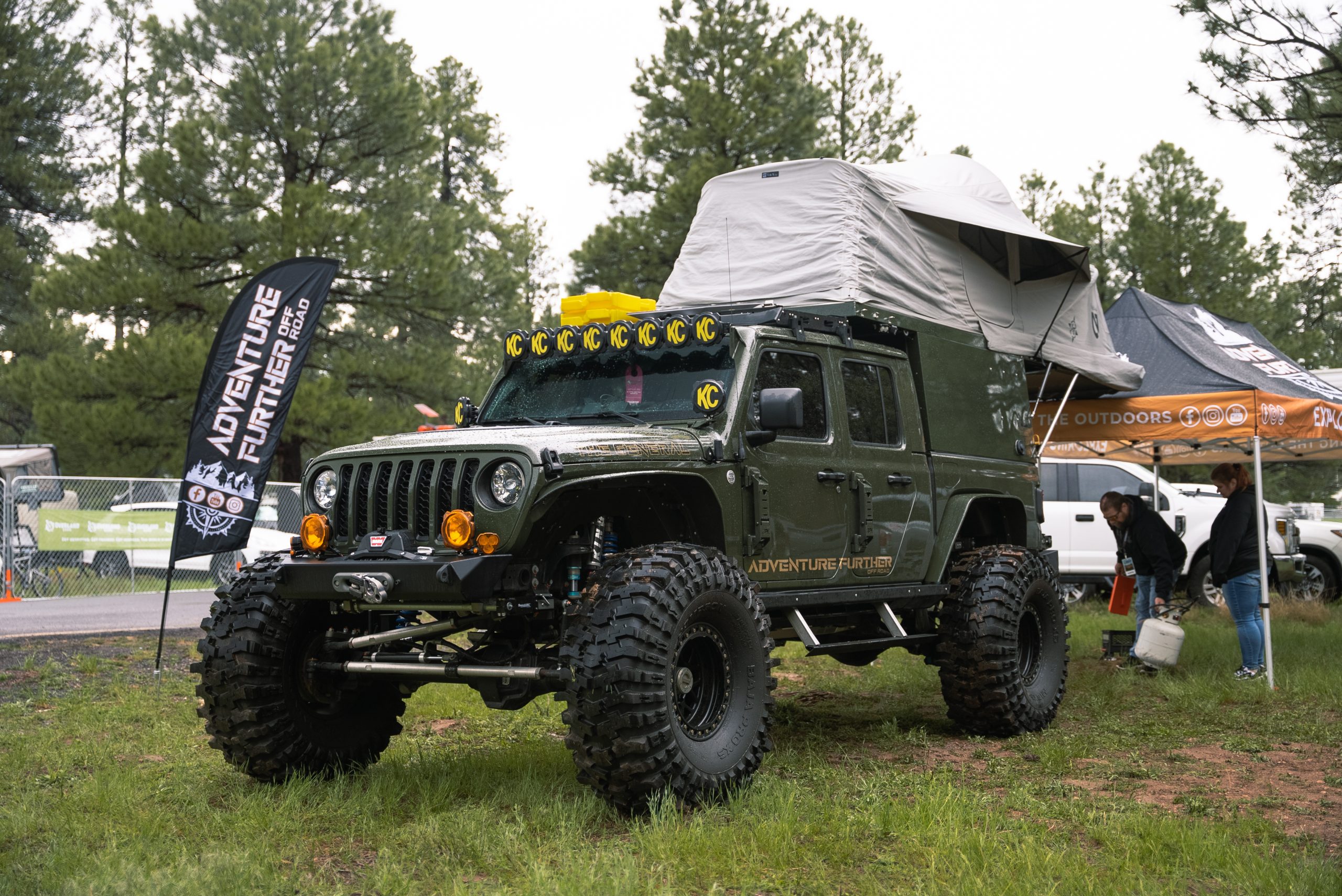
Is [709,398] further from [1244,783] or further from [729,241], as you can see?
[1244,783]

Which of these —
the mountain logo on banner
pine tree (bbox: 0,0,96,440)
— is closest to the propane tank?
the mountain logo on banner

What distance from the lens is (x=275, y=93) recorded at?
24.4 meters

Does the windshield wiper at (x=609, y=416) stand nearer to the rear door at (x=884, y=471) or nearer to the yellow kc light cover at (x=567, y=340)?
the yellow kc light cover at (x=567, y=340)

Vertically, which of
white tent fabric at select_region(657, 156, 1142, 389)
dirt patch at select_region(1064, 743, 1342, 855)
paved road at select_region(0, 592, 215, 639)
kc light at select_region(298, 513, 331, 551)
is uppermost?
white tent fabric at select_region(657, 156, 1142, 389)

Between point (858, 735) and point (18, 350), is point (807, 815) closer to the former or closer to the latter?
point (858, 735)

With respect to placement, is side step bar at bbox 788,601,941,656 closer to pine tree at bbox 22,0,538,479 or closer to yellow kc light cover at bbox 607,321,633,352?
yellow kc light cover at bbox 607,321,633,352

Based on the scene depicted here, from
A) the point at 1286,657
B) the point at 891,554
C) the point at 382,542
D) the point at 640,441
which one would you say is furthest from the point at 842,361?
the point at 1286,657

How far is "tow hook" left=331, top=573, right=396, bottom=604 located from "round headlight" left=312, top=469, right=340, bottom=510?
0.68 m

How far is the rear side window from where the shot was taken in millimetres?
7266

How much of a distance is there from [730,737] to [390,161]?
75.6 ft

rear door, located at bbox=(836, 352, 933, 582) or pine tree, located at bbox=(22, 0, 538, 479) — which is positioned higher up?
pine tree, located at bbox=(22, 0, 538, 479)

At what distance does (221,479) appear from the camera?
9.88 meters

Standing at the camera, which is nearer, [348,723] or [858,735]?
[348,723]

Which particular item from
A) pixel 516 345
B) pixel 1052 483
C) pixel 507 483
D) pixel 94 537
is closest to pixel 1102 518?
pixel 1052 483
